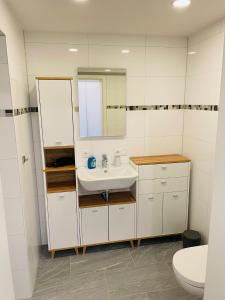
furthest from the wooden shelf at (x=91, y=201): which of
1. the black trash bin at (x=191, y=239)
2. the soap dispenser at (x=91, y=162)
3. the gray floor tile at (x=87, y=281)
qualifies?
the black trash bin at (x=191, y=239)

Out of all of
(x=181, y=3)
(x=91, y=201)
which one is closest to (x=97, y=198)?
(x=91, y=201)

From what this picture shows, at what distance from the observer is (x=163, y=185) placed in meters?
2.64

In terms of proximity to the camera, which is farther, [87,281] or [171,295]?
[87,281]

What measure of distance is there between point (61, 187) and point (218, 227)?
1.80m

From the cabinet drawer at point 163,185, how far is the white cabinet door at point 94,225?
476mm

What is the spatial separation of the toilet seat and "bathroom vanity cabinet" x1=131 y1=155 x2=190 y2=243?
749 millimetres

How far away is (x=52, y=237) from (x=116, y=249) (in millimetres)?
750

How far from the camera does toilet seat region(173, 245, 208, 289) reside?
1646 mm

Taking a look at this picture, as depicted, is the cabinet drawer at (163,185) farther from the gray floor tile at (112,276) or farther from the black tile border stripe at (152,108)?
the black tile border stripe at (152,108)

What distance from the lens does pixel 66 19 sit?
6.76 feet

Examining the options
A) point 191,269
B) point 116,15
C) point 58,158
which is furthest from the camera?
point 58,158

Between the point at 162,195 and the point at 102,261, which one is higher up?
the point at 162,195

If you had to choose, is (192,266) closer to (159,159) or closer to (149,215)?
(149,215)

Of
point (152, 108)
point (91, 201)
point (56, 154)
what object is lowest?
point (91, 201)
